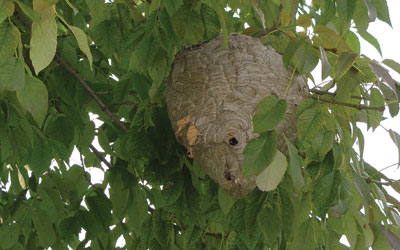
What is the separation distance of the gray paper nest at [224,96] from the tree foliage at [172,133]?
0.06 meters

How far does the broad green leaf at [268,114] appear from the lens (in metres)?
1.56

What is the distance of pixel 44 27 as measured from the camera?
4.26ft

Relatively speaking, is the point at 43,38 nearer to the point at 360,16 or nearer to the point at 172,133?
the point at 360,16

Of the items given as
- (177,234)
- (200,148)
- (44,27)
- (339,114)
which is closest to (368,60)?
(339,114)

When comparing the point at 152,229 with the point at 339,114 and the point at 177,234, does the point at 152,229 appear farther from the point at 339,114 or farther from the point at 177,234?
the point at 339,114

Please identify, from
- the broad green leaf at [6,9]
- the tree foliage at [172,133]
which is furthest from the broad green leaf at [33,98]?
the broad green leaf at [6,9]

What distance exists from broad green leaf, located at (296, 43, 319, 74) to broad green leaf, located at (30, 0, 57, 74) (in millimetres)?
621

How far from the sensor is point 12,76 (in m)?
1.37

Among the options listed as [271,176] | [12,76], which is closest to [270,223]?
[271,176]

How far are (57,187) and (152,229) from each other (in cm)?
36

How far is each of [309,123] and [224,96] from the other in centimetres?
35

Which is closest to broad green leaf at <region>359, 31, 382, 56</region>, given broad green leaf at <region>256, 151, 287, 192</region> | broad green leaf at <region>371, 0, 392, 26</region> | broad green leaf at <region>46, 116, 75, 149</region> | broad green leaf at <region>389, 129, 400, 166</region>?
broad green leaf at <region>371, 0, 392, 26</region>

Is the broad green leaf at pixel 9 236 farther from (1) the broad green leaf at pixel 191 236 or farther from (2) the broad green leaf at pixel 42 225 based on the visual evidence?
(1) the broad green leaf at pixel 191 236

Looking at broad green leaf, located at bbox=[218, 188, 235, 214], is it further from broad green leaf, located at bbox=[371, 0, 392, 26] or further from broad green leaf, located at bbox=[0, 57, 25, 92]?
broad green leaf, located at bbox=[0, 57, 25, 92]
